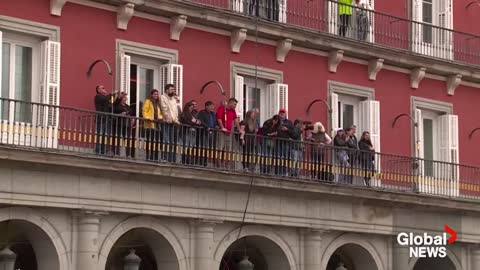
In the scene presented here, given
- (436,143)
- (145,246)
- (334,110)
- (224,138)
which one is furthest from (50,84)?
(436,143)

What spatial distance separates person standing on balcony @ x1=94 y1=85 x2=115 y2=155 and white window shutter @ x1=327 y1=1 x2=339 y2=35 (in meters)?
8.11

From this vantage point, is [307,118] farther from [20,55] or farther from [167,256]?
[20,55]

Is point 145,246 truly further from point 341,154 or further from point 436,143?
point 436,143

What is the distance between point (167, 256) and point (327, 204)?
4.90 metres

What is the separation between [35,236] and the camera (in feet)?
100

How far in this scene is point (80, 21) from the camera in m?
31.8

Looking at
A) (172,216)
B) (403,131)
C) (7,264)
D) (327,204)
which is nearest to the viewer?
(7,264)

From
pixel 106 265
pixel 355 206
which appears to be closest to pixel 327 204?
pixel 355 206

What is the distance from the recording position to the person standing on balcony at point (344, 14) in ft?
124

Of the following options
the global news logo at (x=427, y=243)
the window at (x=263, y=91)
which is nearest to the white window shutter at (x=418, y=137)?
the global news logo at (x=427, y=243)

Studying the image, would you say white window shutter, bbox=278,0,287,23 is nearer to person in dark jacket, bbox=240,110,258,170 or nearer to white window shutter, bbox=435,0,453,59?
person in dark jacket, bbox=240,110,258,170

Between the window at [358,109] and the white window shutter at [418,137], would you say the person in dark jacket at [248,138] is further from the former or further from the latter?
the white window shutter at [418,137]

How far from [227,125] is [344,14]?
594 centimetres

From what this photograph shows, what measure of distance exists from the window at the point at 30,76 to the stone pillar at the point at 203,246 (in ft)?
14.1
